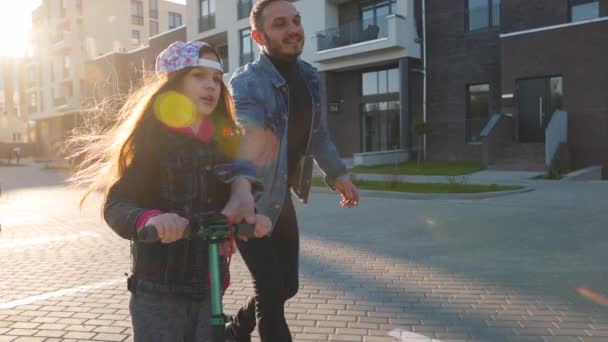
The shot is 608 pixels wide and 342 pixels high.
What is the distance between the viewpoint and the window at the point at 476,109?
880 inches

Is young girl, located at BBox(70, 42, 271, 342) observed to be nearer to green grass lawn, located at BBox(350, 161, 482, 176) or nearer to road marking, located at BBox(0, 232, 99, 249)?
road marking, located at BBox(0, 232, 99, 249)

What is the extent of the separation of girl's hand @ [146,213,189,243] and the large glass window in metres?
23.8

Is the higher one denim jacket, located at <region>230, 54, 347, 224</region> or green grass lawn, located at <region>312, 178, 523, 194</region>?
denim jacket, located at <region>230, 54, 347, 224</region>

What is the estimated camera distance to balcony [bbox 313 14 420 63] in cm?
2272

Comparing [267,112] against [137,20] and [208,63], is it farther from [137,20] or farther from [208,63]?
[137,20]

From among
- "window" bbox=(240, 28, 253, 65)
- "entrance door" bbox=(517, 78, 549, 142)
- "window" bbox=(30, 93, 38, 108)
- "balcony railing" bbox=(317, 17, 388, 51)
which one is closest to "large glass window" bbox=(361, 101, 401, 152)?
"balcony railing" bbox=(317, 17, 388, 51)

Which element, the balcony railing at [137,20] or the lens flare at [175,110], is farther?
the balcony railing at [137,20]

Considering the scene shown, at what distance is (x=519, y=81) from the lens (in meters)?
20.4

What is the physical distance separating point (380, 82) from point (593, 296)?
72.7 feet

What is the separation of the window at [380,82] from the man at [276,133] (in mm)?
22969

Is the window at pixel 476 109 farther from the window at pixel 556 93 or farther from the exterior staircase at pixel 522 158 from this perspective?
the window at pixel 556 93

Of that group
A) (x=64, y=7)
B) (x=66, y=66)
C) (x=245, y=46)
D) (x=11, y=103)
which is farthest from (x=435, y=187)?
(x=11, y=103)

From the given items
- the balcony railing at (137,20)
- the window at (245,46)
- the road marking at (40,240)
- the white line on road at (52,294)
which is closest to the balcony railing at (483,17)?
the window at (245,46)

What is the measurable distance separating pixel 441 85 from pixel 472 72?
146cm
